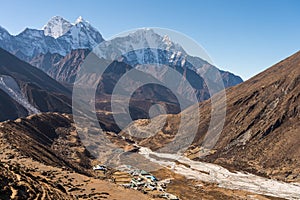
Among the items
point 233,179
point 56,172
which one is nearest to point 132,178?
point 56,172

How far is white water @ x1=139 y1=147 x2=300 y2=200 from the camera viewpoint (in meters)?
125

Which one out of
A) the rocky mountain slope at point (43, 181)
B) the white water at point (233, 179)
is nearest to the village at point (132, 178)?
the rocky mountain slope at point (43, 181)

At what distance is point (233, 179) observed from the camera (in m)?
142

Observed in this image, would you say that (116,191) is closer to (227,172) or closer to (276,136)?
(227,172)

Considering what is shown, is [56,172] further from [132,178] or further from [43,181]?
[132,178]

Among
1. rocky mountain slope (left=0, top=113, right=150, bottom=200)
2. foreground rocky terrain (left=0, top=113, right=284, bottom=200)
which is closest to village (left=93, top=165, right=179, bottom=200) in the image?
foreground rocky terrain (left=0, top=113, right=284, bottom=200)

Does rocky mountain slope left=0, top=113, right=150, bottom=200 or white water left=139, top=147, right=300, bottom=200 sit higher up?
rocky mountain slope left=0, top=113, right=150, bottom=200

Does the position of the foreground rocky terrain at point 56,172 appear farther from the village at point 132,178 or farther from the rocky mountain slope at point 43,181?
the village at point 132,178

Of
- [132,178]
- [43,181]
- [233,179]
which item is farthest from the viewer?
[233,179]

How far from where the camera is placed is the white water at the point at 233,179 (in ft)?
410

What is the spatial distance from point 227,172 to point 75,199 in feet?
379

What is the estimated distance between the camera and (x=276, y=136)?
18100 centimetres

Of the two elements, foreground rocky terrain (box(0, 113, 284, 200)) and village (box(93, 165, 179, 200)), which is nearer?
foreground rocky terrain (box(0, 113, 284, 200))

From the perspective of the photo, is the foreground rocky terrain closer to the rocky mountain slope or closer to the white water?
the rocky mountain slope
